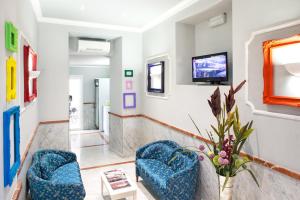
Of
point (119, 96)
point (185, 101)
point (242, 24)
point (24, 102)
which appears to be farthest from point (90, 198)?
point (242, 24)

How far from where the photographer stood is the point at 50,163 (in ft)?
10.8

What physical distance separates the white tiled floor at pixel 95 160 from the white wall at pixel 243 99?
1280 millimetres

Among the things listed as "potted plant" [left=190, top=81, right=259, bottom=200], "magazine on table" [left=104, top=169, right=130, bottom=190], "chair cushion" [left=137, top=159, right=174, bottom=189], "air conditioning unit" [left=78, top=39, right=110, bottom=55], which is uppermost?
"air conditioning unit" [left=78, top=39, right=110, bottom=55]

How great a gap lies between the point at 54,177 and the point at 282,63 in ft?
9.85

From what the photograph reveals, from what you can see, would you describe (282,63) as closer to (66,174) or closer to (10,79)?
(10,79)

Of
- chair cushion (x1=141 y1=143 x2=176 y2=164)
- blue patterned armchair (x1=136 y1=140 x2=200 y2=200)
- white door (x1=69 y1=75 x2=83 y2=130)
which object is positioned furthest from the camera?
white door (x1=69 y1=75 x2=83 y2=130)

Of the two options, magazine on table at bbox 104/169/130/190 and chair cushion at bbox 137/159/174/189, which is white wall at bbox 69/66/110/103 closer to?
chair cushion at bbox 137/159/174/189

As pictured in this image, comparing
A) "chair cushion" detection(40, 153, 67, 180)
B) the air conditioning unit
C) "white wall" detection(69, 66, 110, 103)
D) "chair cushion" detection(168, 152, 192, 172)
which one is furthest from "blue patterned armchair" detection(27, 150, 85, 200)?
"white wall" detection(69, 66, 110, 103)

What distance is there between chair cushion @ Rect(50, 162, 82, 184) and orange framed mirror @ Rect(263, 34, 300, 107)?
2.40 meters

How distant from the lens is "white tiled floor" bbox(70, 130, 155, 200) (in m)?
3.43

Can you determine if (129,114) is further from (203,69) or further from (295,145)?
(295,145)

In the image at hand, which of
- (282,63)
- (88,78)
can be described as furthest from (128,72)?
(88,78)

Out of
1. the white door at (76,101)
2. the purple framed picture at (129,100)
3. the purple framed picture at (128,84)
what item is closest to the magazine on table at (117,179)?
the purple framed picture at (129,100)

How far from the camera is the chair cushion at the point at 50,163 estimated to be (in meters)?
3.01
